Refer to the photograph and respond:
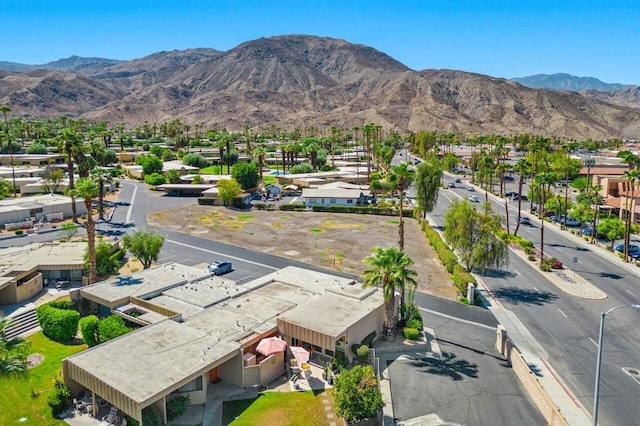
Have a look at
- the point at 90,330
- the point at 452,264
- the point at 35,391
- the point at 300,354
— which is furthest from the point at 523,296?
the point at 35,391

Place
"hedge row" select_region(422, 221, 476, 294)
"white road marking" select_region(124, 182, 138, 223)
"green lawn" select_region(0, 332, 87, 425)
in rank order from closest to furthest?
"green lawn" select_region(0, 332, 87, 425), "hedge row" select_region(422, 221, 476, 294), "white road marking" select_region(124, 182, 138, 223)

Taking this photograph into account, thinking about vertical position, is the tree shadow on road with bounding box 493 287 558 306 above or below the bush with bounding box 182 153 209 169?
below

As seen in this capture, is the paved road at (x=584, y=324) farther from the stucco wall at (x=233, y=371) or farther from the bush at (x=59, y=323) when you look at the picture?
the bush at (x=59, y=323)

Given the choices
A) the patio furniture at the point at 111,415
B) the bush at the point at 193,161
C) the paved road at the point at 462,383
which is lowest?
the paved road at the point at 462,383

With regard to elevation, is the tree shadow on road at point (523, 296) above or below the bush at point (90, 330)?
below

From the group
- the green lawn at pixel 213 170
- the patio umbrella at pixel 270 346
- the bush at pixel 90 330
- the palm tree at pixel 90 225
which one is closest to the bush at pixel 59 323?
the bush at pixel 90 330

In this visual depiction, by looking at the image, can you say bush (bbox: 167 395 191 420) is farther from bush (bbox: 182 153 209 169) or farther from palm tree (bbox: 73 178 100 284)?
bush (bbox: 182 153 209 169)

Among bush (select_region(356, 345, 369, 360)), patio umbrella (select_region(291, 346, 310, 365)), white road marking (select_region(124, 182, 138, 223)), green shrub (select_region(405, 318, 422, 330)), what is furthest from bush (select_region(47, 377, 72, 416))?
white road marking (select_region(124, 182, 138, 223))
